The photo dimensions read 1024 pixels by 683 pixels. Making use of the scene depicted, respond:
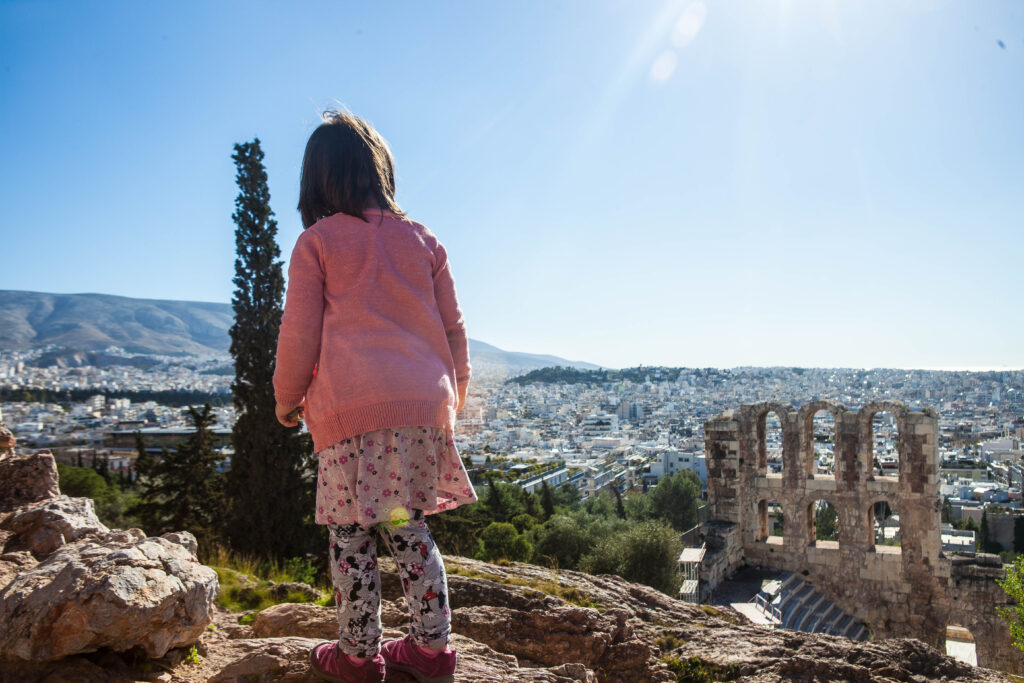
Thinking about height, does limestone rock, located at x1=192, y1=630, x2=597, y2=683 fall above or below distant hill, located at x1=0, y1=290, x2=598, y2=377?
below

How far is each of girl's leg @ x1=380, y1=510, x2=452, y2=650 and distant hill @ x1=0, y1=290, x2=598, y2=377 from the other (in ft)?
212

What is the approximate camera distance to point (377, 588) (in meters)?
2.45

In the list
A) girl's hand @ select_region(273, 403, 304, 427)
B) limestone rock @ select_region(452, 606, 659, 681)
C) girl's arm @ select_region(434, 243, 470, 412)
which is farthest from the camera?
limestone rock @ select_region(452, 606, 659, 681)

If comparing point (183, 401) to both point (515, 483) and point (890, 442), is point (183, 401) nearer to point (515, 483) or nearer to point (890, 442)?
point (515, 483)

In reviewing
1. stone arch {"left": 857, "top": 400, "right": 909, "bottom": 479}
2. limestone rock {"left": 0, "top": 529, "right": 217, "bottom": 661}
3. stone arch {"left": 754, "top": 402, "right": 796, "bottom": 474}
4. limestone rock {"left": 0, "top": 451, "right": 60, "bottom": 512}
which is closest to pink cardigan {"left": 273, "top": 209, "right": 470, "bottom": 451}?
limestone rock {"left": 0, "top": 529, "right": 217, "bottom": 661}

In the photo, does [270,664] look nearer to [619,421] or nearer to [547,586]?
[547,586]

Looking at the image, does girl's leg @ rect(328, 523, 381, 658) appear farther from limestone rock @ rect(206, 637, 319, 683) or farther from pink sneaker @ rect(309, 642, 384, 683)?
limestone rock @ rect(206, 637, 319, 683)

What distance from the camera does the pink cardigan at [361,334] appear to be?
2361mm

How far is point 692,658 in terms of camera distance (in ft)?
12.2

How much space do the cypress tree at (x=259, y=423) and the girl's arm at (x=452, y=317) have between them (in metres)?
11.9

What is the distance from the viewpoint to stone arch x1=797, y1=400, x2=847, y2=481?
15.9m

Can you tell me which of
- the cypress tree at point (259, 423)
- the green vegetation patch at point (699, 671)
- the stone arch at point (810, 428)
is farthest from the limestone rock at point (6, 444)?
the stone arch at point (810, 428)

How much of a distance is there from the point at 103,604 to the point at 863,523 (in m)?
16.9

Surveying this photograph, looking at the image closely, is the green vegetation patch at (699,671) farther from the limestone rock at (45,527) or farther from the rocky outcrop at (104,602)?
the limestone rock at (45,527)
